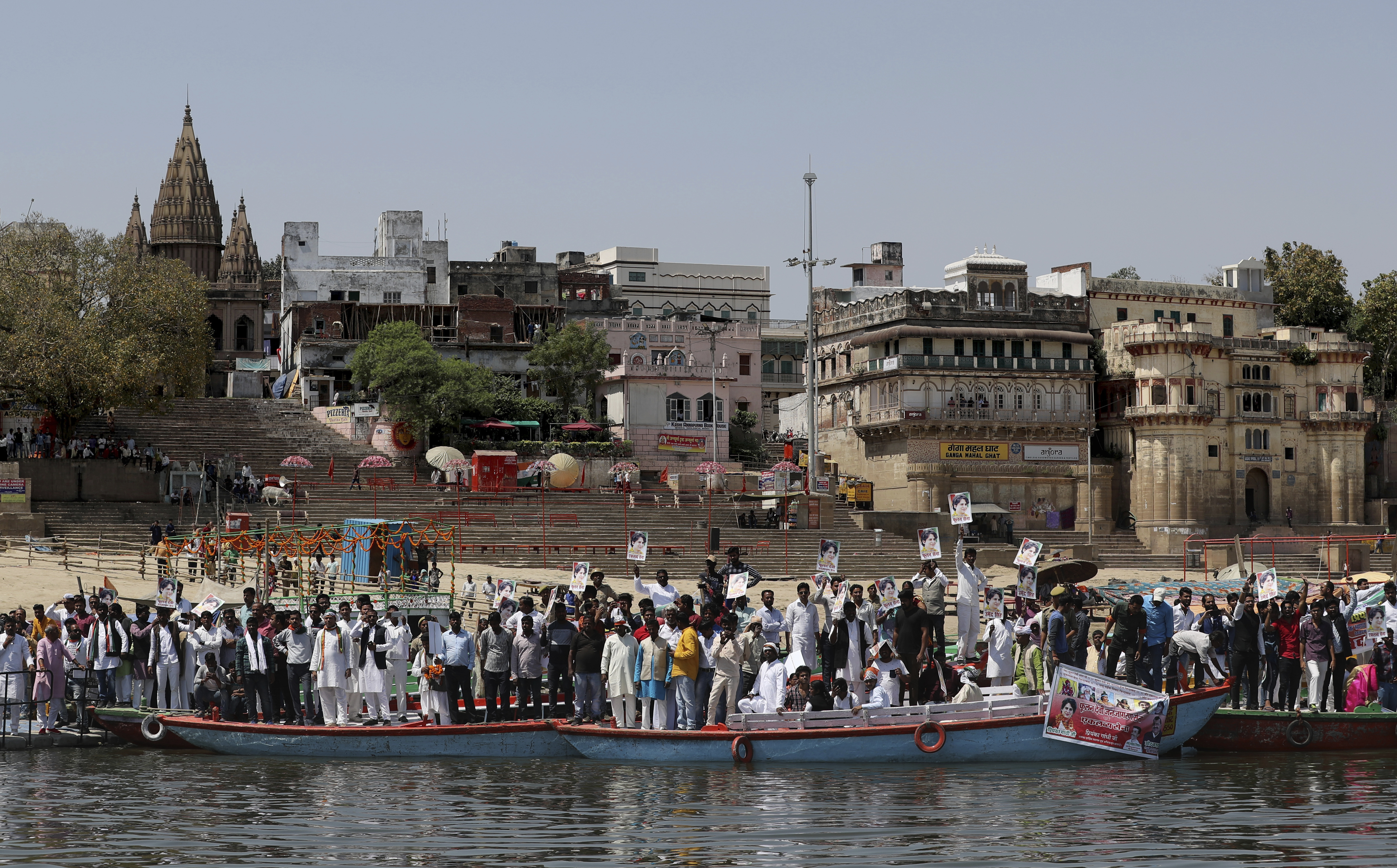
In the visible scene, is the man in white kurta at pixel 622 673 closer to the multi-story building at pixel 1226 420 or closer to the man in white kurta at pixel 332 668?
the man in white kurta at pixel 332 668

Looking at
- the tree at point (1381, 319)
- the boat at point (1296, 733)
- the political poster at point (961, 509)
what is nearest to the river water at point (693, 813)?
the boat at point (1296, 733)

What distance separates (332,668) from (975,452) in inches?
1912

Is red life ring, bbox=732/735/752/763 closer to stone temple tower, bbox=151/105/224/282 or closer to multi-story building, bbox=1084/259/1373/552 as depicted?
multi-story building, bbox=1084/259/1373/552

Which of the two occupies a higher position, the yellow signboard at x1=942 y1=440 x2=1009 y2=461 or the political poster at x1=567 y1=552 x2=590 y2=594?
the yellow signboard at x1=942 y1=440 x2=1009 y2=461

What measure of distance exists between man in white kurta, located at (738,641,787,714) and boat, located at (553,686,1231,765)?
0.18m

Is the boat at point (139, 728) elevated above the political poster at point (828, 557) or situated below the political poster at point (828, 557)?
Result: below

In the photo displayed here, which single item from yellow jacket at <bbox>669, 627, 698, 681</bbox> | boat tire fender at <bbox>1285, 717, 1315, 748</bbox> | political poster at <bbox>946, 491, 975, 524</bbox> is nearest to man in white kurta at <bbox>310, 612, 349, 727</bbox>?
yellow jacket at <bbox>669, 627, 698, 681</bbox>

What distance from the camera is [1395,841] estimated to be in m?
15.5

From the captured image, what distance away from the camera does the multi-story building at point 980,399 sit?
6756 centimetres

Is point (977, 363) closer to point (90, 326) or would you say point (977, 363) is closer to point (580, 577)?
point (90, 326)

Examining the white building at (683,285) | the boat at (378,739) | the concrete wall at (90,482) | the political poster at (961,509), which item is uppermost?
the white building at (683,285)

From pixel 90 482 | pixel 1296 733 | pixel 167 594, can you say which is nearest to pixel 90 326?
pixel 90 482

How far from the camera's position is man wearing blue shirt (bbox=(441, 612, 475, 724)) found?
857 inches

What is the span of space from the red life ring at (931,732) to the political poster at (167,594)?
10.9 meters
